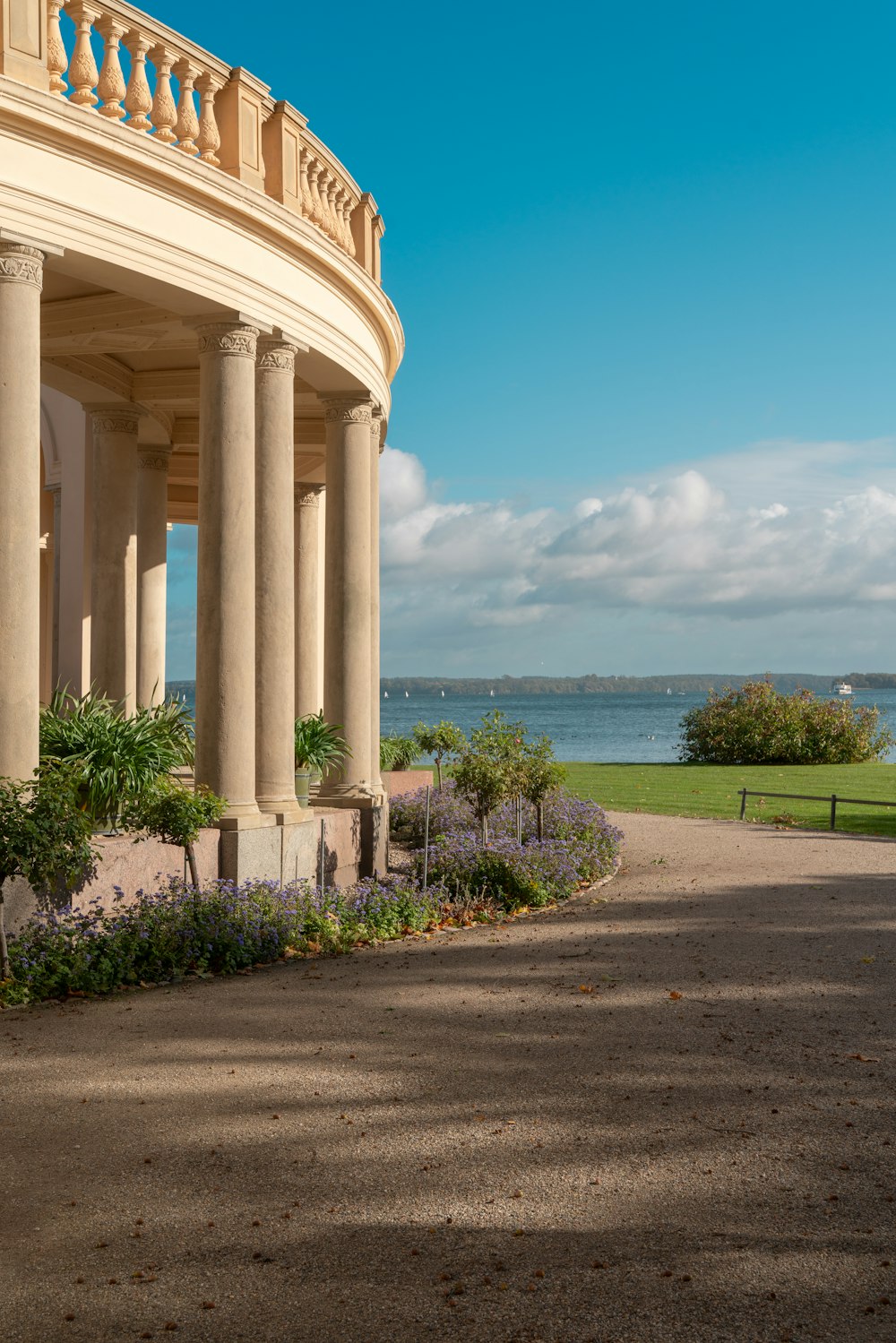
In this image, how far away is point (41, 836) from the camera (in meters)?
12.4

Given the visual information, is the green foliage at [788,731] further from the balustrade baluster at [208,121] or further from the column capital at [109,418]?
the balustrade baluster at [208,121]

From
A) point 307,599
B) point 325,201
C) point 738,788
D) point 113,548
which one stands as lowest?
point 738,788

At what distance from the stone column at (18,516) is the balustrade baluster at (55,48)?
2.30 m

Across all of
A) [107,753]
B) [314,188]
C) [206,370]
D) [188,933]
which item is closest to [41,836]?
[188,933]

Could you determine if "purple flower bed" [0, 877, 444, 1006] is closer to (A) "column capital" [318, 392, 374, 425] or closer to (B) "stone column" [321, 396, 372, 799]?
(B) "stone column" [321, 396, 372, 799]

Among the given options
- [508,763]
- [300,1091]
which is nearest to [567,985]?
[300,1091]

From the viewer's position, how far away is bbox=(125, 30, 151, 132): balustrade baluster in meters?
15.6

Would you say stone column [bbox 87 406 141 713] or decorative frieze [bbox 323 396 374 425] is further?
stone column [bbox 87 406 141 713]

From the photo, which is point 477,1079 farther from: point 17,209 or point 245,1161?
point 17,209

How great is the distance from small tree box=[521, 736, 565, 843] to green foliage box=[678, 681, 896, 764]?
130 feet

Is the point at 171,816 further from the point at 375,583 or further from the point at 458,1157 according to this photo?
the point at 375,583

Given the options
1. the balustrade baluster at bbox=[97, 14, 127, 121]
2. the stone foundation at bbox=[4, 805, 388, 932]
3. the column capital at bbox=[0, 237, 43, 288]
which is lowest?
the stone foundation at bbox=[4, 805, 388, 932]

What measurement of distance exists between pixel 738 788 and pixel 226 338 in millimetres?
35061

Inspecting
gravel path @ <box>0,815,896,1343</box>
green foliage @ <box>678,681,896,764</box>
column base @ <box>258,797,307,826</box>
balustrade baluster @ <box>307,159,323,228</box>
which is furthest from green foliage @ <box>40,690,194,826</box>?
green foliage @ <box>678,681,896,764</box>
